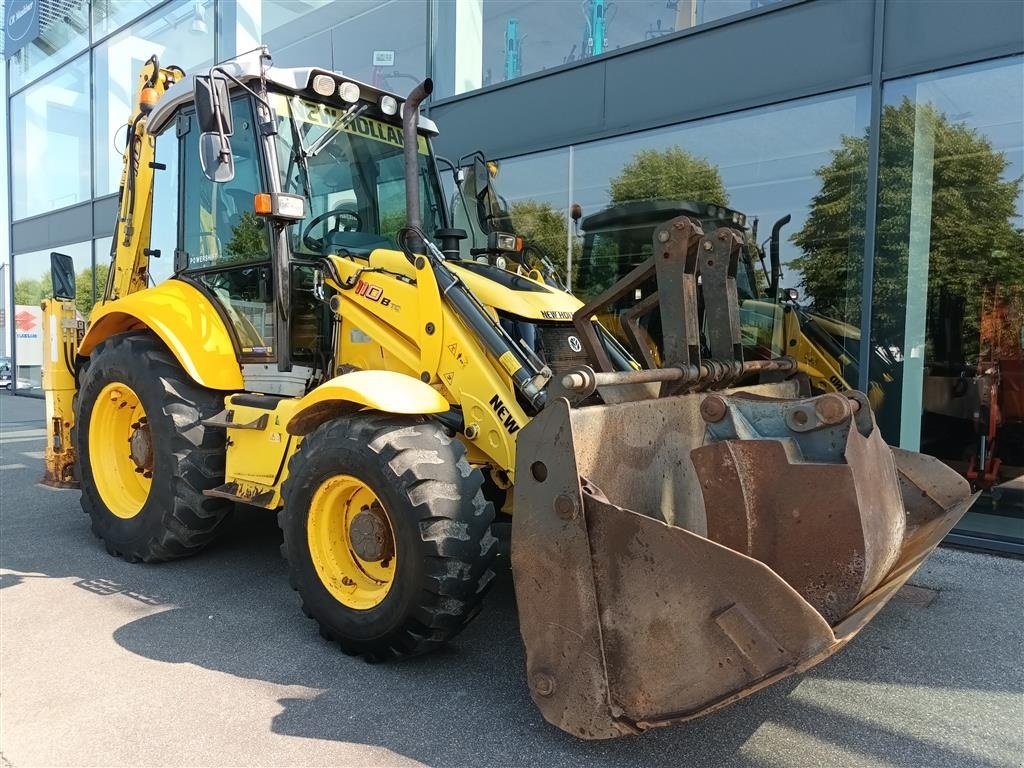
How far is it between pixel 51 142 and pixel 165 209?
13.7 metres

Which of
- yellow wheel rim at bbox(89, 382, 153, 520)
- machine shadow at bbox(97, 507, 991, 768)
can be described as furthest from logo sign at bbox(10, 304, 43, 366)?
machine shadow at bbox(97, 507, 991, 768)

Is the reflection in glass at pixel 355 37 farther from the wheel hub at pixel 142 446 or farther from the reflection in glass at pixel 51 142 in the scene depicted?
the reflection in glass at pixel 51 142

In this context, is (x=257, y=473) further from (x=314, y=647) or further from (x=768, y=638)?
(x=768, y=638)

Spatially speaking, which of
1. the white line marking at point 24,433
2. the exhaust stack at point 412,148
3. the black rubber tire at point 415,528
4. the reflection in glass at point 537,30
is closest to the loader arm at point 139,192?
the exhaust stack at point 412,148

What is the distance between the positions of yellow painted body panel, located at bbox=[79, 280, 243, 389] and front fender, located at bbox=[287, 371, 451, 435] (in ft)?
3.82

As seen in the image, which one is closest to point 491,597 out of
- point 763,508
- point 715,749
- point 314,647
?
point 314,647

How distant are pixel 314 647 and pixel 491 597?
105cm

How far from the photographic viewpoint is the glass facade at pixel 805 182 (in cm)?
553

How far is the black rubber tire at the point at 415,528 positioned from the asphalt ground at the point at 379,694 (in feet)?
0.68

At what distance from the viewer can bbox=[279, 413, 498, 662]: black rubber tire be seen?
298 cm

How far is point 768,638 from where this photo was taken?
216cm

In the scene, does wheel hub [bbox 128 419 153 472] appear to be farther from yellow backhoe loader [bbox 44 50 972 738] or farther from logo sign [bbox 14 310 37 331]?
logo sign [bbox 14 310 37 331]

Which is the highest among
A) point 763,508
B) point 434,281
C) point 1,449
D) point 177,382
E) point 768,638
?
point 434,281

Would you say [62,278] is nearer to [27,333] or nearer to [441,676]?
[441,676]
